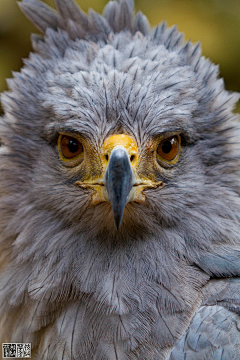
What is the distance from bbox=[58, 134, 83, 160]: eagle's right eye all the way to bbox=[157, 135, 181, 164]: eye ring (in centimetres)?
36

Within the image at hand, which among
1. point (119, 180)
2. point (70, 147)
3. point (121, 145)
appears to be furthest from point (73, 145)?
point (119, 180)

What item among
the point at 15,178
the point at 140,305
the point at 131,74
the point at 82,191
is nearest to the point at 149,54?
the point at 131,74

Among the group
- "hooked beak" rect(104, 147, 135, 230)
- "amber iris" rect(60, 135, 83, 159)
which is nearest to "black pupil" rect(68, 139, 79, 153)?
"amber iris" rect(60, 135, 83, 159)

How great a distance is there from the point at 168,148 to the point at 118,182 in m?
0.39

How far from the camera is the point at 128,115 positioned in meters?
1.68

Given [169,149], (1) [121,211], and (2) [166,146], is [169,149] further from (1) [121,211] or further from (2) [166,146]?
(1) [121,211]

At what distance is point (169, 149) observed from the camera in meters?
1.75

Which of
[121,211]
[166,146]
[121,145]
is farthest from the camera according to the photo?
[166,146]

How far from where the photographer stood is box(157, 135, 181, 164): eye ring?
5.71 ft

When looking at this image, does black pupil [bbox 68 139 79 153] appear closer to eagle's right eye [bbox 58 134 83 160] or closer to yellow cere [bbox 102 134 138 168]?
eagle's right eye [bbox 58 134 83 160]

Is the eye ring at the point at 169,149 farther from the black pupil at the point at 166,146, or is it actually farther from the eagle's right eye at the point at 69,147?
the eagle's right eye at the point at 69,147

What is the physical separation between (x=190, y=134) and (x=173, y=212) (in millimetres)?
366

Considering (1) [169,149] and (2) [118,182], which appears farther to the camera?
(1) [169,149]

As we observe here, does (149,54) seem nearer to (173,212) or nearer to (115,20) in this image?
(115,20)
